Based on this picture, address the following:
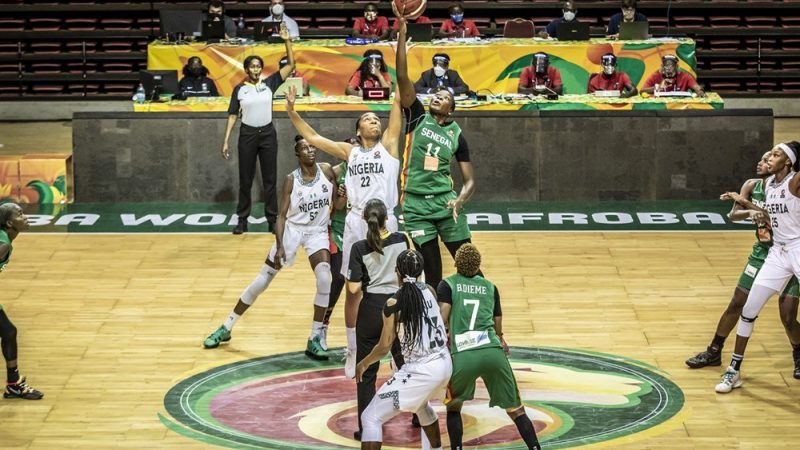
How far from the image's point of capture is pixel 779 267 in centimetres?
976

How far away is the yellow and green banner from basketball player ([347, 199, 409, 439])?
11.1m

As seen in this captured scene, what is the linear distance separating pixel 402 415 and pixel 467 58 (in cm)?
1066

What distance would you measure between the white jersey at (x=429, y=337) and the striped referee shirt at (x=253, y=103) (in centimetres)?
776

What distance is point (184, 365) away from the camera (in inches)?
424

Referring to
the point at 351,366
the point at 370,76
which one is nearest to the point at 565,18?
the point at 370,76

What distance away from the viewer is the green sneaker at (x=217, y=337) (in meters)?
11.2

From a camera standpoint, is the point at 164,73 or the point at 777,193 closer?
the point at 777,193

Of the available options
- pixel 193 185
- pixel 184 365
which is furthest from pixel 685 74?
pixel 184 365

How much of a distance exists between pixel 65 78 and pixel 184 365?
44.8ft

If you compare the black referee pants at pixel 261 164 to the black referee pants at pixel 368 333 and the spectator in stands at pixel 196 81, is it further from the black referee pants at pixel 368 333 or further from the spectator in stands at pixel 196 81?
the black referee pants at pixel 368 333

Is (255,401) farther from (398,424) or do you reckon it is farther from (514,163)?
(514,163)

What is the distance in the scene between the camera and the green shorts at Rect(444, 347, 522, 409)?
800cm

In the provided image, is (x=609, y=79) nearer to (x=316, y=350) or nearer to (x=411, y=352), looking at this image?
(x=316, y=350)

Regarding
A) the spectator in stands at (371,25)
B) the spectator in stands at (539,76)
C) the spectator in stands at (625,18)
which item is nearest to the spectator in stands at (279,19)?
the spectator in stands at (371,25)
